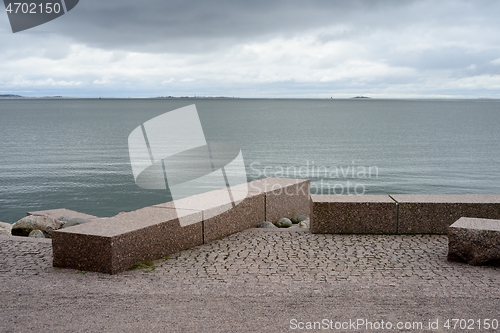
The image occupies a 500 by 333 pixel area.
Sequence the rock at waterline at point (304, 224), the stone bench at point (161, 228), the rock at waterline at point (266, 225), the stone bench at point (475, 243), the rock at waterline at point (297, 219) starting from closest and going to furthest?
the stone bench at point (161, 228) < the stone bench at point (475, 243) < the rock at waterline at point (266, 225) < the rock at waterline at point (304, 224) < the rock at waterline at point (297, 219)

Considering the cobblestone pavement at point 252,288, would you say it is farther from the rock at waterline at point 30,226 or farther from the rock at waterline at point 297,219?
the rock at waterline at point 297,219

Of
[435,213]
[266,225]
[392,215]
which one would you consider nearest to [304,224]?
[266,225]

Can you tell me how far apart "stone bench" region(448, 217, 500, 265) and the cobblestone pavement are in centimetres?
14

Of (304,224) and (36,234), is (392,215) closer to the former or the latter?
(304,224)

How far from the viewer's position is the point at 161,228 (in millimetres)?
7254

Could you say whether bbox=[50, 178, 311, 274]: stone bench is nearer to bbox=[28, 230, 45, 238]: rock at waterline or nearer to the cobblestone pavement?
the cobblestone pavement

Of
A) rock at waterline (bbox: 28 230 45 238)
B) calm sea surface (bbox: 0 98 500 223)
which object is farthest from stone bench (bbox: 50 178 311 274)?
calm sea surface (bbox: 0 98 500 223)

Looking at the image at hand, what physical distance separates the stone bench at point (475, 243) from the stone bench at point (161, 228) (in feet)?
11.3

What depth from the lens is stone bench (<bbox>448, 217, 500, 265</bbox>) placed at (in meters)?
6.82

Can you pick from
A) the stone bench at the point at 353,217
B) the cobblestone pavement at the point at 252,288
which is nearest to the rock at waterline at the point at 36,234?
the cobblestone pavement at the point at 252,288

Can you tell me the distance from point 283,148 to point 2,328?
48.7m

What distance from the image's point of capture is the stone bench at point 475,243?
6820mm

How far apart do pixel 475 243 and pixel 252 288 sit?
3.07 m

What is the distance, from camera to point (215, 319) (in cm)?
500
